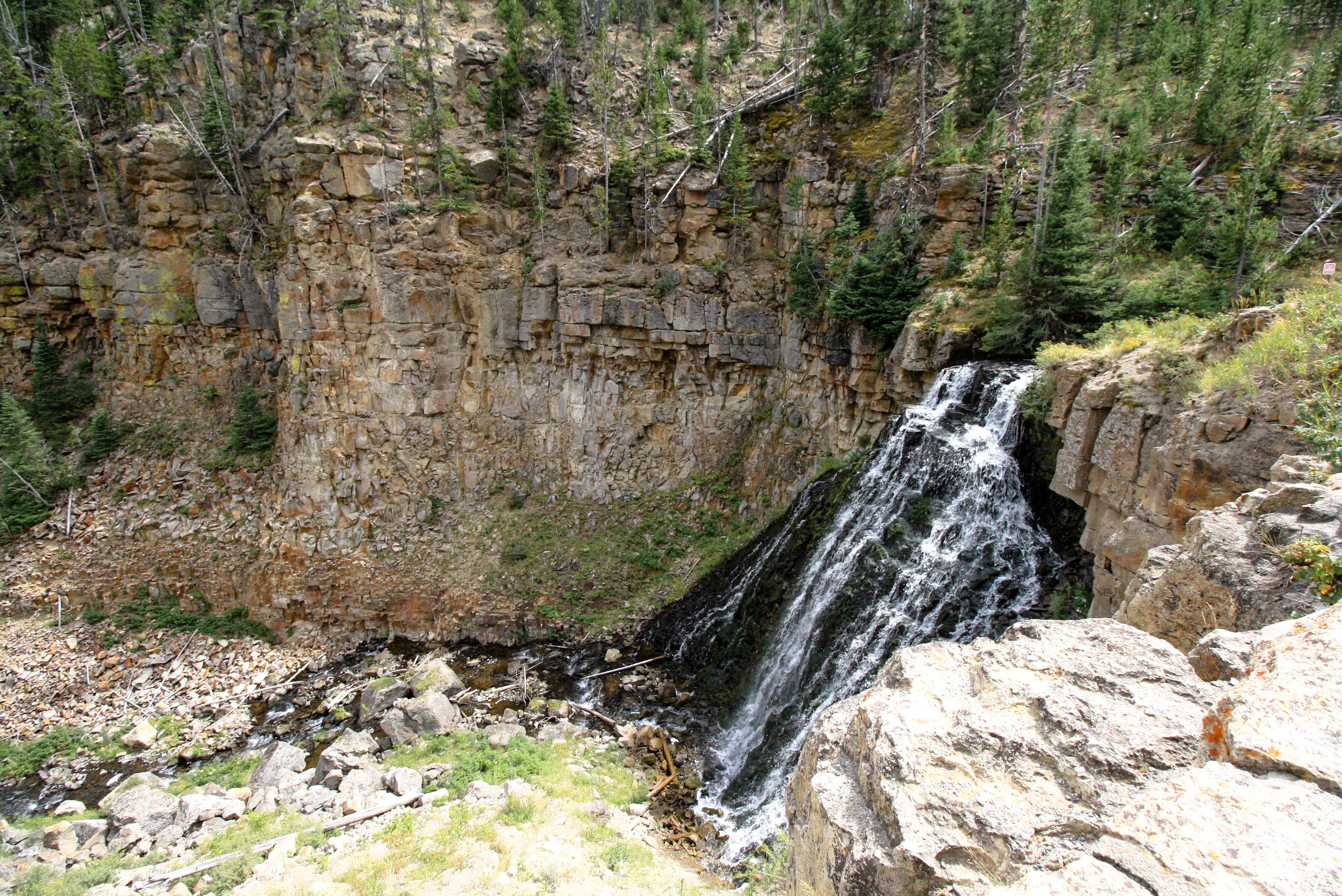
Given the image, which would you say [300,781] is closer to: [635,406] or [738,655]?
[738,655]

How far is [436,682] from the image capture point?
1783 cm

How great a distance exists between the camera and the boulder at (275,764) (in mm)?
14414

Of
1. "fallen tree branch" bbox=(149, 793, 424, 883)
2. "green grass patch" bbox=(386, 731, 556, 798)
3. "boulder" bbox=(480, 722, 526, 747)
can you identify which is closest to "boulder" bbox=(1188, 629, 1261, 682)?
"green grass patch" bbox=(386, 731, 556, 798)

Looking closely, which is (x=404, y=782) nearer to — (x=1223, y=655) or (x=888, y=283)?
(x=1223, y=655)

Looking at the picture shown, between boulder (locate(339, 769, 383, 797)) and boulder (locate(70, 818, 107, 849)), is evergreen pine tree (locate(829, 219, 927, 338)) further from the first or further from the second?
boulder (locate(70, 818, 107, 849))

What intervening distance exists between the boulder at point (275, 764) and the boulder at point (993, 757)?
1500 centimetres

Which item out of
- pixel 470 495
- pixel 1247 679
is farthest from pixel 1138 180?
pixel 470 495

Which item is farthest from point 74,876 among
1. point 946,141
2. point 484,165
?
point 946,141

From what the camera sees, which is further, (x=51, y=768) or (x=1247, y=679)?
(x=51, y=768)

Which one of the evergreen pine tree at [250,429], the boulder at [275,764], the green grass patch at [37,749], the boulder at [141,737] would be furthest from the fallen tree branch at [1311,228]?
the green grass patch at [37,749]

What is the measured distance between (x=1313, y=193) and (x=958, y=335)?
9.49 metres

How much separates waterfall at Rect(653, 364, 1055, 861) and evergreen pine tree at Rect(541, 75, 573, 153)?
17.4 meters

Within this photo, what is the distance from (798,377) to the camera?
72.0 ft

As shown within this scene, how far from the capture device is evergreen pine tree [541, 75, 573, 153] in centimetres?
2347
